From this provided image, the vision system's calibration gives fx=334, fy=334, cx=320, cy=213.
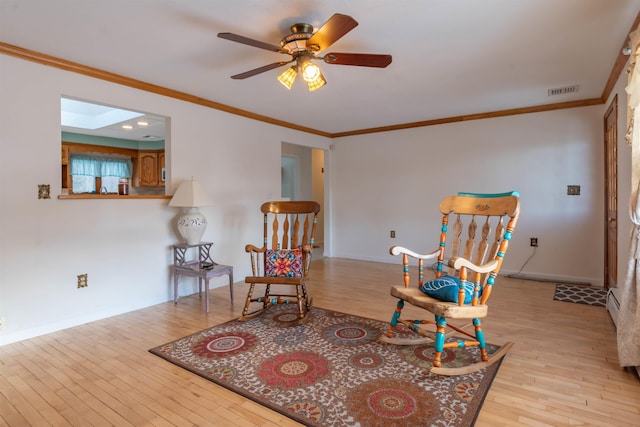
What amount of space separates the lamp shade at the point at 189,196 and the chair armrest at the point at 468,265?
2544 mm

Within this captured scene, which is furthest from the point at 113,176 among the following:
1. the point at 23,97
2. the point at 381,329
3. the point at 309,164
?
the point at 381,329

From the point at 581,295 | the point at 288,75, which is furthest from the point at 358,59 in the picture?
the point at 581,295

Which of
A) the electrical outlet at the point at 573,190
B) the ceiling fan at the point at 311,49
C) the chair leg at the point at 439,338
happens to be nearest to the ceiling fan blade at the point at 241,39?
the ceiling fan at the point at 311,49

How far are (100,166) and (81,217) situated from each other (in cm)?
414

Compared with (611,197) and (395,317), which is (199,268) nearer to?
(395,317)

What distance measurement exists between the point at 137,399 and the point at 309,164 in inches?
226

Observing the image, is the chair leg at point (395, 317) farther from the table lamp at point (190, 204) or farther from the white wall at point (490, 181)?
the white wall at point (490, 181)

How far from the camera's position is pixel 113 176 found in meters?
6.61

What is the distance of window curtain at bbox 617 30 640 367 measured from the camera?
6.31 ft

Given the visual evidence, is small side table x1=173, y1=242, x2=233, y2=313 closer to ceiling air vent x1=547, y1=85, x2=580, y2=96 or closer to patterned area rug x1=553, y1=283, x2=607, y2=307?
patterned area rug x1=553, y1=283, x2=607, y2=307

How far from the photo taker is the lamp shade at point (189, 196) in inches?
134

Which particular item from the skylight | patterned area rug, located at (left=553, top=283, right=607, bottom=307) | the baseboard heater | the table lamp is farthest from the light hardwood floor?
the skylight

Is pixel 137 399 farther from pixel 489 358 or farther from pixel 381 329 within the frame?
pixel 489 358

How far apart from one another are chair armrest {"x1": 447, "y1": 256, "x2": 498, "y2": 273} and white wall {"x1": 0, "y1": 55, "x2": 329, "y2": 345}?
247 cm
